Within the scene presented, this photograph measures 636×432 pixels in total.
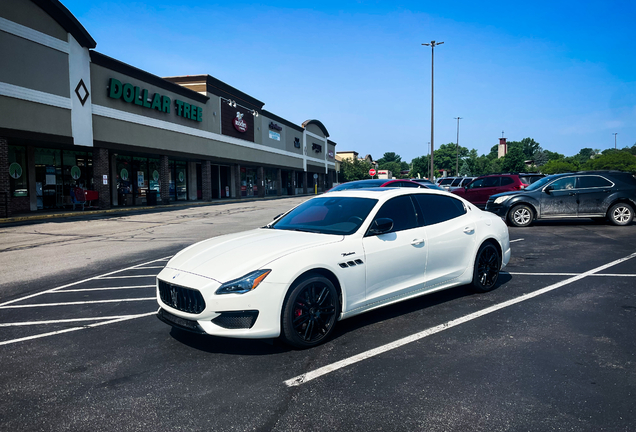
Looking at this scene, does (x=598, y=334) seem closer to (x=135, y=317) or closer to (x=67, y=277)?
(x=135, y=317)

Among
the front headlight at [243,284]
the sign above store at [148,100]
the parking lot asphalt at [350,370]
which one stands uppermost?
the sign above store at [148,100]

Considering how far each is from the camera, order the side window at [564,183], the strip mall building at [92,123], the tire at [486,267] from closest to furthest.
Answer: the tire at [486,267] < the side window at [564,183] < the strip mall building at [92,123]

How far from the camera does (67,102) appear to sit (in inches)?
862

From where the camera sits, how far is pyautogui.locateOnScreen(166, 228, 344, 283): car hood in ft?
13.1

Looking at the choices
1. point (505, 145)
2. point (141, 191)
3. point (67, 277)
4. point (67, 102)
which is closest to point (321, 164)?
point (141, 191)

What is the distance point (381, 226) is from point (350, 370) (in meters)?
1.56

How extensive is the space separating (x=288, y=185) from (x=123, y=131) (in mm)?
32348

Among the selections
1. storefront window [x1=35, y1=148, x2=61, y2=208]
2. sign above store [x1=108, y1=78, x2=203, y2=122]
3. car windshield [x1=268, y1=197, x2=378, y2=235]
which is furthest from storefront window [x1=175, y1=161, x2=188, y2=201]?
car windshield [x1=268, y1=197, x2=378, y2=235]

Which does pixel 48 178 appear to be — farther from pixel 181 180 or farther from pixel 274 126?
pixel 274 126

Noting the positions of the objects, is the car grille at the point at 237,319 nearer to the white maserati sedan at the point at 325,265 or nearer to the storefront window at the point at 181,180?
the white maserati sedan at the point at 325,265

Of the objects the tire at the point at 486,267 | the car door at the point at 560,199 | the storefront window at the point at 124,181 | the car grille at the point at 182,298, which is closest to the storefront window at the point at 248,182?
the storefront window at the point at 124,181

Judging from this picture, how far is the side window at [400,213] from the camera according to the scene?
201 inches

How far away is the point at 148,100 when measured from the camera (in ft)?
91.7

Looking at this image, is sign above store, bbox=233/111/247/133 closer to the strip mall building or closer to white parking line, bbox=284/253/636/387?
the strip mall building
